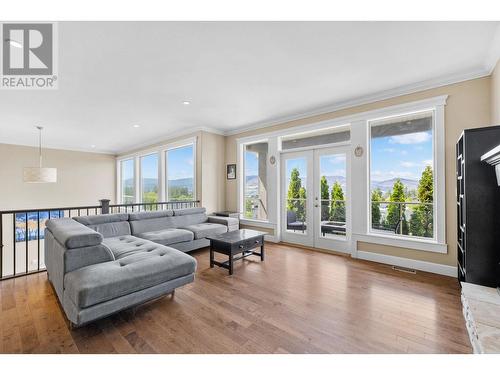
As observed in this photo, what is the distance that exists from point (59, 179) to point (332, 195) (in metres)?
8.19

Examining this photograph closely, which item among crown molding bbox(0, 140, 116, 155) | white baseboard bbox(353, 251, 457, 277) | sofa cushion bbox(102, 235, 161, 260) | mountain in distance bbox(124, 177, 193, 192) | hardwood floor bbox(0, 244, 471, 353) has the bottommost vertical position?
hardwood floor bbox(0, 244, 471, 353)

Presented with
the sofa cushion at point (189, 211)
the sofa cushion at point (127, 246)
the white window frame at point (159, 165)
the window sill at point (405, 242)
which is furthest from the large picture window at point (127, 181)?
the window sill at point (405, 242)

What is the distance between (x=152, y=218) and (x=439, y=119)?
15.5 ft

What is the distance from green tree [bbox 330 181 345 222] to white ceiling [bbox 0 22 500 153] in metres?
1.53

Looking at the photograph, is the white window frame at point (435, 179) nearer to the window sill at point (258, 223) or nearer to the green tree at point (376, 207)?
the green tree at point (376, 207)

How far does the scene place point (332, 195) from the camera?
420 cm

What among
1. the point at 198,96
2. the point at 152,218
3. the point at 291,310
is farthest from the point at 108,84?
the point at 291,310

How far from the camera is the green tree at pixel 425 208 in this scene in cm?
321

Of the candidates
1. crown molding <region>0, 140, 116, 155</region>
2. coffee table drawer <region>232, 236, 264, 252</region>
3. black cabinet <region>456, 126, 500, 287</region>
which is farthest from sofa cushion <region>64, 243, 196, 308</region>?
crown molding <region>0, 140, 116, 155</region>

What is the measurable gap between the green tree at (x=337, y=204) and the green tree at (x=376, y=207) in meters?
0.51

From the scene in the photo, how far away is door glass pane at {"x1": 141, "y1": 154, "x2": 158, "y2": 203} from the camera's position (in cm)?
688

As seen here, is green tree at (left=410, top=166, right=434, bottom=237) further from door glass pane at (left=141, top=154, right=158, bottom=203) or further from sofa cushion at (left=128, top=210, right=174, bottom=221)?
door glass pane at (left=141, top=154, right=158, bottom=203)

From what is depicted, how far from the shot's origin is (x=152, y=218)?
13.4ft

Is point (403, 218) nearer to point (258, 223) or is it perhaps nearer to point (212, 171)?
point (258, 223)
